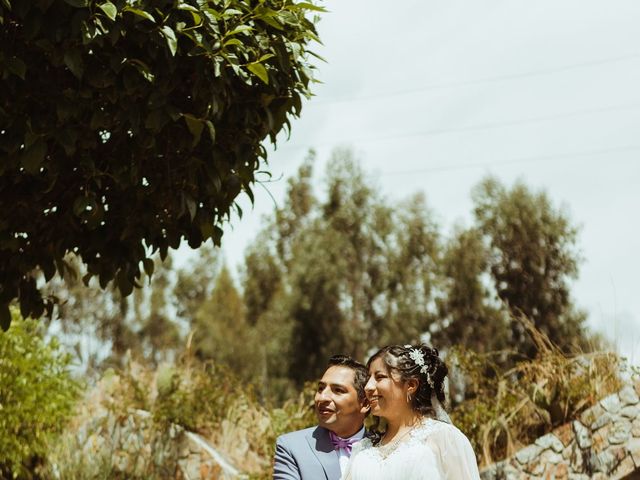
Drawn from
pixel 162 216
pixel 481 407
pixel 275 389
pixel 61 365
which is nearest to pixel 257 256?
pixel 275 389

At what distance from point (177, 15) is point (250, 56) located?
692mm

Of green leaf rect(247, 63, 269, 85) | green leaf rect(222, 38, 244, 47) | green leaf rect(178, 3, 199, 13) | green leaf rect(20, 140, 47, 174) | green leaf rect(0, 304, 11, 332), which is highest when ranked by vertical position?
green leaf rect(178, 3, 199, 13)

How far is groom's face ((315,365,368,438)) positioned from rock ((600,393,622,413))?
444cm

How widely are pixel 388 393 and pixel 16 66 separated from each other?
10.8 feet

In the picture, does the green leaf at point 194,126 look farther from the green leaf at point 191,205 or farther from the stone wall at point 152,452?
the stone wall at point 152,452

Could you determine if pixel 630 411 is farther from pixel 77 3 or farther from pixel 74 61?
pixel 77 3

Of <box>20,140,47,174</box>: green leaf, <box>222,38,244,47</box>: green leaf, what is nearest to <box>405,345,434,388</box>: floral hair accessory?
<box>222,38,244,47</box>: green leaf

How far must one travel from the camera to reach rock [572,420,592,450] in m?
8.30

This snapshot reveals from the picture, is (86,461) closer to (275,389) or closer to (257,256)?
(275,389)

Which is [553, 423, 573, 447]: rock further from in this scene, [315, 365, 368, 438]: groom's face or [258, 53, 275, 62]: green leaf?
[258, 53, 275, 62]: green leaf

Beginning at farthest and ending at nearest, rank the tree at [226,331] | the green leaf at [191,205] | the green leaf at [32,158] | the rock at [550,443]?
1. the tree at [226,331]
2. the rock at [550,443]
3. the green leaf at [191,205]
4. the green leaf at [32,158]

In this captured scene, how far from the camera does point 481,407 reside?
9094mm

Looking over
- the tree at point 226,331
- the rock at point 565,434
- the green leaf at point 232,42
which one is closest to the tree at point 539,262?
the tree at point 226,331

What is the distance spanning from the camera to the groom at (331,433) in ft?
16.1
